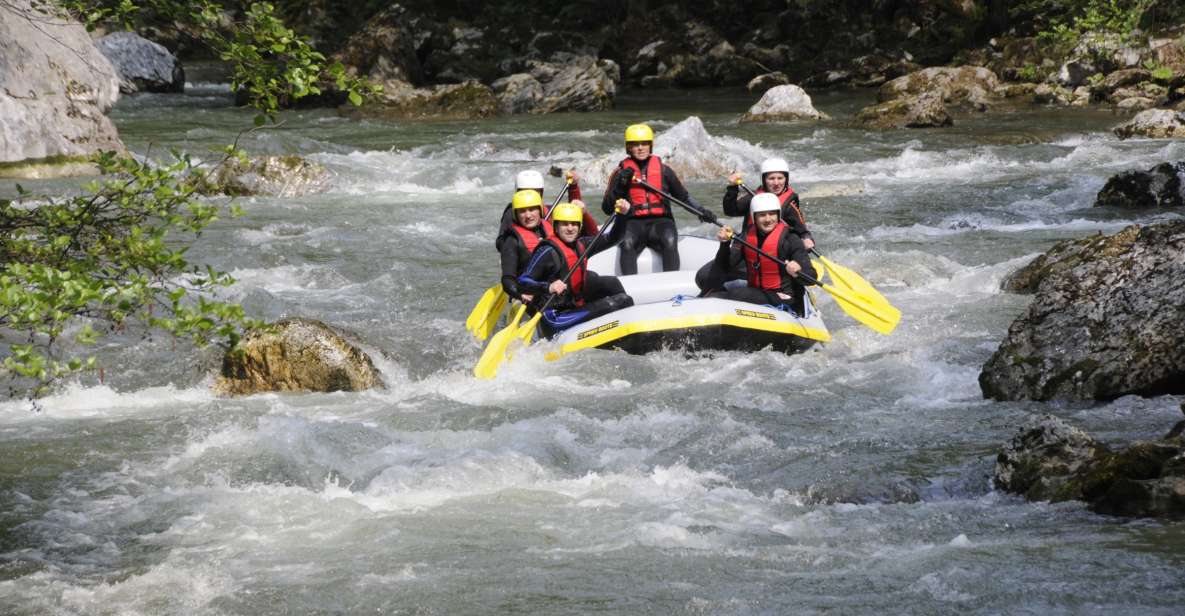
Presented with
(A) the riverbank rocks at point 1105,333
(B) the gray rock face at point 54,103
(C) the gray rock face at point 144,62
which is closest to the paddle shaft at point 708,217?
(A) the riverbank rocks at point 1105,333

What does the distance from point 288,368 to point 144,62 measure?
22.8 metres

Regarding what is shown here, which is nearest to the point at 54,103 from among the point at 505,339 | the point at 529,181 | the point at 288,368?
the point at 529,181

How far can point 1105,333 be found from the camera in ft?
22.6

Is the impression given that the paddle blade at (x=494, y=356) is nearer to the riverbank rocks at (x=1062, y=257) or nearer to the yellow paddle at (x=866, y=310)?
the yellow paddle at (x=866, y=310)

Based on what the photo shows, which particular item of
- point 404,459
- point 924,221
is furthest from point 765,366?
point 924,221

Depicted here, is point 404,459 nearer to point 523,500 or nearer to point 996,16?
point 523,500

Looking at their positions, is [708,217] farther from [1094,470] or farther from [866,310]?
[1094,470]

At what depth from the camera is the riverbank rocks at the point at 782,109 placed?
858 inches

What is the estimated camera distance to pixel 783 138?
63.2ft

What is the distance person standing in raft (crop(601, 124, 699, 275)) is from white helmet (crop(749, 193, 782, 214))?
106 centimetres

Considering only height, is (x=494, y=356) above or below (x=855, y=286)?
below

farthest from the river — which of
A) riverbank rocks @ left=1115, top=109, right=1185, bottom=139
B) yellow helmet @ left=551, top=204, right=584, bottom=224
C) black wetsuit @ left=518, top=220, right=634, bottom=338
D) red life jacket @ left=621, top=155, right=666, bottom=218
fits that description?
riverbank rocks @ left=1115, top=109, right=1185, bottom=139

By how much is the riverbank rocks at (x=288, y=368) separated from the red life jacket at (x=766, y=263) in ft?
8.78

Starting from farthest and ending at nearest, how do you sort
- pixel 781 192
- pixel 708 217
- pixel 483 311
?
pixel 781 192
pixel 708 217
pixel 483 311
